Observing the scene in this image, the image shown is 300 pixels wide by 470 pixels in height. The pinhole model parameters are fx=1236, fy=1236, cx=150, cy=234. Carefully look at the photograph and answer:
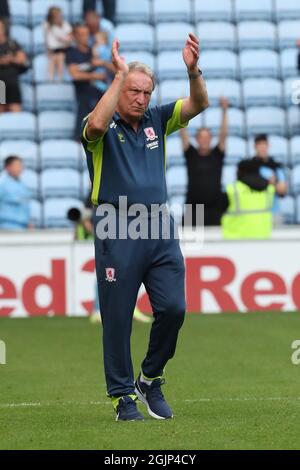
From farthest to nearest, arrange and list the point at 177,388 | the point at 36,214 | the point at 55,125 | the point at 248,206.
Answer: the point at 55,125 → the point at 36,214 → the point at 248,206 → the point at 177,388

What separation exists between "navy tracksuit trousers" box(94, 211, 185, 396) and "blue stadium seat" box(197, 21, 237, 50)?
1377 centimetres

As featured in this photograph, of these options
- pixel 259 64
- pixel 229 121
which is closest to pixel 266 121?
pixel 229 121

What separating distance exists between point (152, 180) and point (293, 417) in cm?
182

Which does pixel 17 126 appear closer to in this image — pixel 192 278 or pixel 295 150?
pixel 295 150

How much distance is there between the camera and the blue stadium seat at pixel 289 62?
69.6 ft

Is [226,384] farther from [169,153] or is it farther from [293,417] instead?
[169,153]

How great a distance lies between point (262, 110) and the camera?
20.5 meters

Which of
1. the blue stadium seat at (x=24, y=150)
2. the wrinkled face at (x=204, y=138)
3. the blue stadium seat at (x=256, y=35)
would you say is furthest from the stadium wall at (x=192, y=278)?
the blue stadium seat at (x=256, y=35)

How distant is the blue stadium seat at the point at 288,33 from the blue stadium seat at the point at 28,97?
14.7 ft

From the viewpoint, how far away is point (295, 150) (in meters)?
19.9

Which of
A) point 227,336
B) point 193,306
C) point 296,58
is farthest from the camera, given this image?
point 296,58

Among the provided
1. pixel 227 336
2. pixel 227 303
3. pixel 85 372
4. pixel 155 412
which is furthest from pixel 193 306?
pixel 155 412

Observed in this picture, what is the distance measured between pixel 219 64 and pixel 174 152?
225 cm

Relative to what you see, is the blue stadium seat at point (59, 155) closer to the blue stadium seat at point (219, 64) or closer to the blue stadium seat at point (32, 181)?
the blue stadium seat at point (32, 181)
